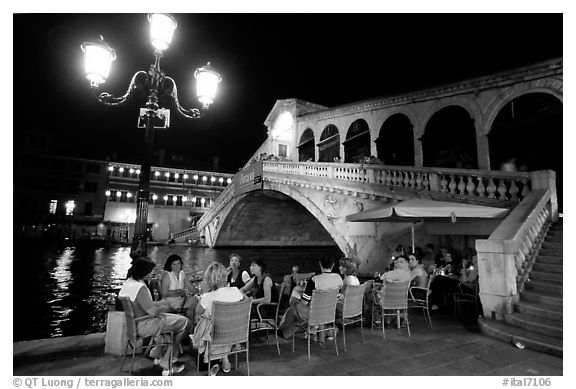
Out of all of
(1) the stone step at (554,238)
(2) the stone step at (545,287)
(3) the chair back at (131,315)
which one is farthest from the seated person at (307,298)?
(1) the stone step at (554,238)

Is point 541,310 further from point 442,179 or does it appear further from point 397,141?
point 397,141

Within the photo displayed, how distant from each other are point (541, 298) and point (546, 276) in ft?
2.23

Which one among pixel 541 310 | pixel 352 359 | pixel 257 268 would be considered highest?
pixel 257 268

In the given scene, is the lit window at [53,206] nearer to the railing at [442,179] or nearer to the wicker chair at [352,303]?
the railing at [442,179]

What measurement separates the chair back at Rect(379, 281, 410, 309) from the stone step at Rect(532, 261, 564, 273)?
104 inches

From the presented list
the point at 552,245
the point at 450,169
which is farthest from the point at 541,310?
the point at 450,169

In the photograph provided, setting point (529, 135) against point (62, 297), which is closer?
point (62, 297)

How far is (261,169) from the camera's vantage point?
63.3 ft

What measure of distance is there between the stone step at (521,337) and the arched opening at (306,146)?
18.1 m

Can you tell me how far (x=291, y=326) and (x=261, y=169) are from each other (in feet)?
50.5

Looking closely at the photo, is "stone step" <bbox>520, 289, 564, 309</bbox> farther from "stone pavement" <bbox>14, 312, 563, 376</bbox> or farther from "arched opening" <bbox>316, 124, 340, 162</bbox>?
"arched opening" <bbox>316, 124, 340, 162</bbox>

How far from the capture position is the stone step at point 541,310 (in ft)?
14.1

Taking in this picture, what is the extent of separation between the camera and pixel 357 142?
1809 centimetres
